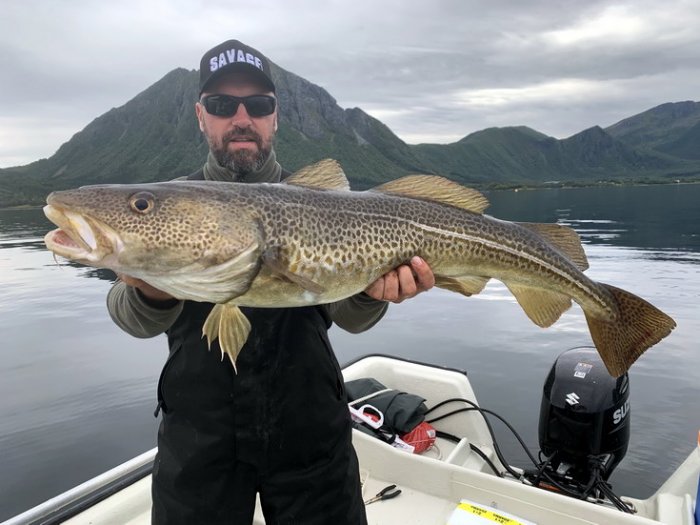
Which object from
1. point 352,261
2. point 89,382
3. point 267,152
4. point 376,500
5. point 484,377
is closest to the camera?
point 352,261

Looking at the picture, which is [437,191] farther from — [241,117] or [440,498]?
[440,498]

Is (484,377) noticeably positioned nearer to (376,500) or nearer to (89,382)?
(376,500)

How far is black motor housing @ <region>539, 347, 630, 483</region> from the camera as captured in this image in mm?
5082

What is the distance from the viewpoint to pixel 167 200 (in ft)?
9.57

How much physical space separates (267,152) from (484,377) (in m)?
9.33

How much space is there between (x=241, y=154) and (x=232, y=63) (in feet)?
2.31

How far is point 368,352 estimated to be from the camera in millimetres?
13711

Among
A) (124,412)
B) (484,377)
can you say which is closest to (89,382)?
(124,412)

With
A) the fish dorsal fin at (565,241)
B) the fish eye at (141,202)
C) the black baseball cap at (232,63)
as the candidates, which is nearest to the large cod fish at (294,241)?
the fish eye at (141,202)

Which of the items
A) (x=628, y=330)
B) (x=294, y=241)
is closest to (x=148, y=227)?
(x=294, y=241)

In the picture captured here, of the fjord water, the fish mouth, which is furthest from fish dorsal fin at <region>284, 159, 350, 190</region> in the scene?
the fjord water

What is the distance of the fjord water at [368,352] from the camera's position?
30.3 feet

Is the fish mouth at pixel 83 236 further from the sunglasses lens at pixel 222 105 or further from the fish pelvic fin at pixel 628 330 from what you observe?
the fish pelvic fin at pixel 628 330

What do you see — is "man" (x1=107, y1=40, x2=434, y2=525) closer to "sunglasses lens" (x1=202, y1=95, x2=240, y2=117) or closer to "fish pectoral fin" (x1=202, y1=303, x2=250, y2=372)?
"fish pectoral fin" (x1=202, y1=303, x2=250, y2=372)
